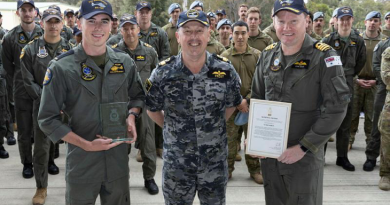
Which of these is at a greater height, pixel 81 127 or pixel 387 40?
pixel 387 40

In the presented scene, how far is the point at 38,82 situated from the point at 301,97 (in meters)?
3.33

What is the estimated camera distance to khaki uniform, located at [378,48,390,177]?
4.71m

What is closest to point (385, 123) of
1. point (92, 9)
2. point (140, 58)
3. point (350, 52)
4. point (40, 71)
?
point (350, 52)

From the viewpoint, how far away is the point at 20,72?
539 centimetres

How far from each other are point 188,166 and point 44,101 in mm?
1158

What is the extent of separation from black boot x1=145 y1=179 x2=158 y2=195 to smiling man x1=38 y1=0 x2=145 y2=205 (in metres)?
1.86

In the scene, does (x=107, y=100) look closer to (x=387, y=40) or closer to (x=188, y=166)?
(x=188, y=166)

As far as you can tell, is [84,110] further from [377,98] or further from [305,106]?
[377,98]

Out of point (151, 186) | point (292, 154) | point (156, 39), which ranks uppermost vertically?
point (156, 39)

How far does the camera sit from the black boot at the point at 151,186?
470cm

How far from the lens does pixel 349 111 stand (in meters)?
5.59

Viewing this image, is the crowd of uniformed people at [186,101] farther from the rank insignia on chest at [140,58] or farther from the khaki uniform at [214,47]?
the khaki uniform at [214,47]

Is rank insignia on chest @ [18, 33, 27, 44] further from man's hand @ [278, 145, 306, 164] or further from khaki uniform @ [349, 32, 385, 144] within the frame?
khaki uniform @ [349, 32, 385, 144]

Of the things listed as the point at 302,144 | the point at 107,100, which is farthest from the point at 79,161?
the point at 302,144
